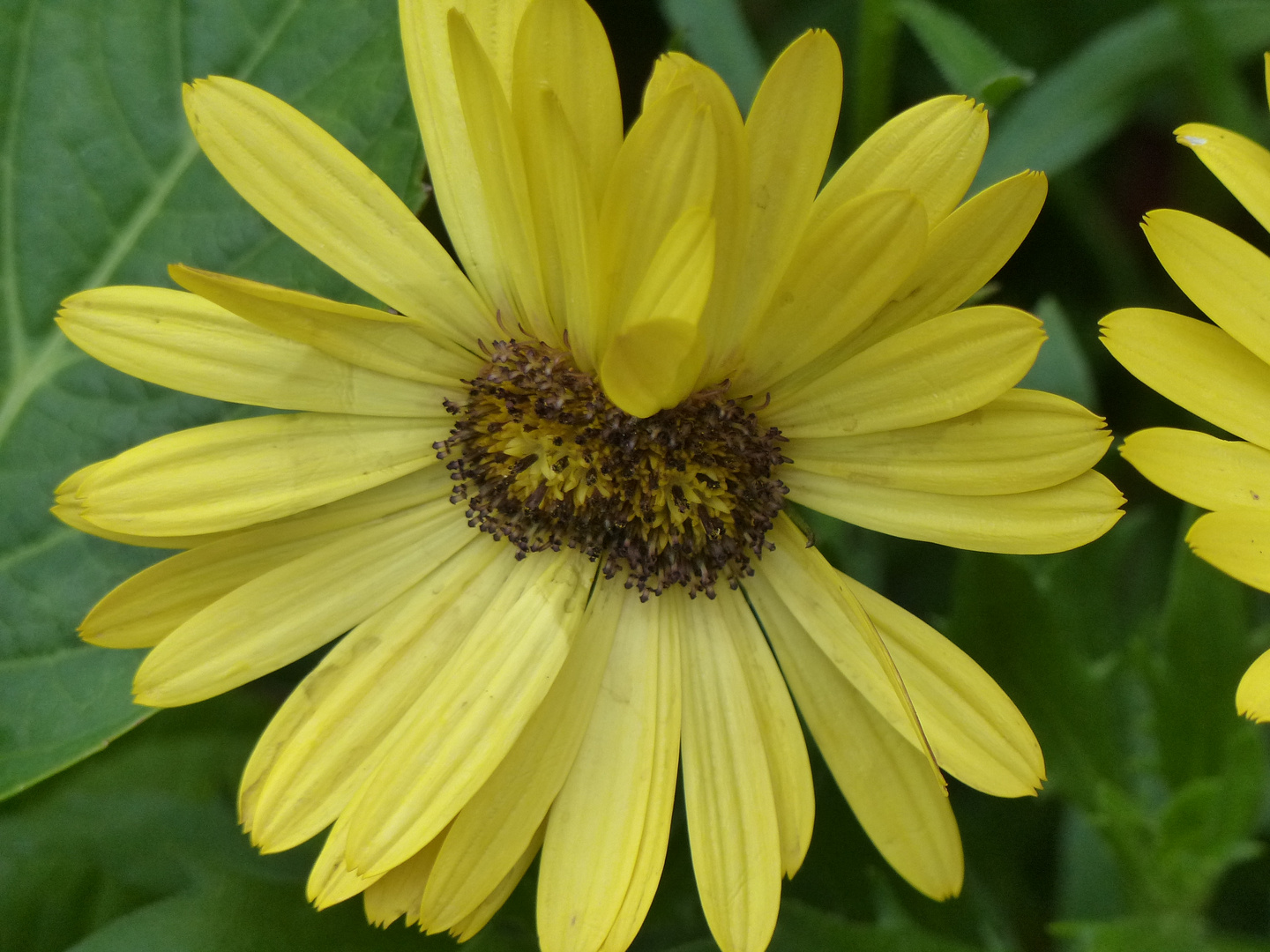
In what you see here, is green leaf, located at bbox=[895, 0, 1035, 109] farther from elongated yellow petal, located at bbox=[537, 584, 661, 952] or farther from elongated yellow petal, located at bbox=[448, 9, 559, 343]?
elongated yellow petal, located at bbox=[537, 584, 661, 952]

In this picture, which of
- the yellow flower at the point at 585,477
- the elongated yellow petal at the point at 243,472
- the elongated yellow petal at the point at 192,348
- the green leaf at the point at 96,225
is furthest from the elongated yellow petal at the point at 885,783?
the green leaf at the point at 96,225

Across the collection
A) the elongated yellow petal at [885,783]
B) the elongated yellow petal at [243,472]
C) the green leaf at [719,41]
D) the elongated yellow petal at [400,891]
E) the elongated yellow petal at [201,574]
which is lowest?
the elongated yellow petal at [885,783]

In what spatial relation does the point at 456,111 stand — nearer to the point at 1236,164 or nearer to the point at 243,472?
the point at 243,472

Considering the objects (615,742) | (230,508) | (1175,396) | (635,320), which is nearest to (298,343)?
(230,508)

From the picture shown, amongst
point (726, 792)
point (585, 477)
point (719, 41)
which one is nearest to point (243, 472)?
point (585, 477)

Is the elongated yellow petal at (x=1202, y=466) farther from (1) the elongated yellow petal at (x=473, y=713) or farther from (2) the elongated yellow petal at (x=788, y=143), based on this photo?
(1) the elongated yellow petal at (x=473, y=713)

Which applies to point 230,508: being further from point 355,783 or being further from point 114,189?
point 114,189
